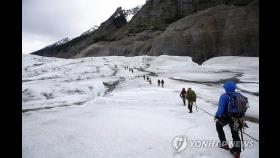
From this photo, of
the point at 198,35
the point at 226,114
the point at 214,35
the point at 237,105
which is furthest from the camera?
the point at 198,35

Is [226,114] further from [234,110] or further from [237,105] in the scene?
[237,105]

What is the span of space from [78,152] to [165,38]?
76.0 meters

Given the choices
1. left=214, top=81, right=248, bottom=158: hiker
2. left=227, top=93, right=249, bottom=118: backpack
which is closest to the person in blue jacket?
left=214, top=81, right=248, bottom=158: hiker

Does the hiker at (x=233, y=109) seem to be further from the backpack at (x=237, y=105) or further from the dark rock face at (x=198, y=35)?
the dark rock face at (x=198, y=35)

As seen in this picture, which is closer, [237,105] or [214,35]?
[237,105]

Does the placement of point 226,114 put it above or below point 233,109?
below

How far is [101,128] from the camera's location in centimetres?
988

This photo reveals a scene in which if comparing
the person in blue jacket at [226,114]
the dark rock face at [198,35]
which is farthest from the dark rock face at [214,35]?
the person in blue jacket at [226,114]

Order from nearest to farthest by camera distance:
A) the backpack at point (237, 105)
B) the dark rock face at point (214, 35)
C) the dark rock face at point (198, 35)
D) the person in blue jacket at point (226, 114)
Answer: the backpack at point (237, 105) < the person in blue jacket at point (226, 114) < the dark rock face at point (214, 35) < the dark rock face at point (198, 35)

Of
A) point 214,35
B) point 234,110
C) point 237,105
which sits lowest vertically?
point 234,110

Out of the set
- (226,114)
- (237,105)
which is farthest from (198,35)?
(237,105)

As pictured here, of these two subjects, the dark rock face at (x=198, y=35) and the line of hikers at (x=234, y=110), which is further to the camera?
the dark rock face at (x=198, y=35)

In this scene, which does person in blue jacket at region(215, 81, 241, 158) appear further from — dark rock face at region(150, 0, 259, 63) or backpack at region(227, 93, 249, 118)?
dark rock face at region(150, 0, 259, 63)

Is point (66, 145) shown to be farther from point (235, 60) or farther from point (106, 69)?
point (235, 60)
